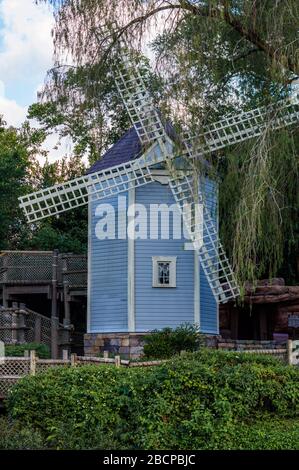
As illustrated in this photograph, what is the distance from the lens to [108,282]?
22.5 m

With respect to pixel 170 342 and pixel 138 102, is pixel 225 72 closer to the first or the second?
pixel 138 102

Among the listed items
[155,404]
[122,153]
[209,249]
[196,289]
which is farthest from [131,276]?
[155,404]

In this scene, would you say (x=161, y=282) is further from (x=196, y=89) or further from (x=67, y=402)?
(x=67, y=402)

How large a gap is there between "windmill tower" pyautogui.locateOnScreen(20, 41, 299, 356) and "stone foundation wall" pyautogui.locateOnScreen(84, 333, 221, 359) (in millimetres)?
23

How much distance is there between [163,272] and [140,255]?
26.0 inches

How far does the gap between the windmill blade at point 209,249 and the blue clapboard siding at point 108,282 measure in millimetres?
1748

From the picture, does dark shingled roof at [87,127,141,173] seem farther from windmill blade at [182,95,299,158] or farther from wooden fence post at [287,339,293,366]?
wooden fence post at [287,339,293,366]

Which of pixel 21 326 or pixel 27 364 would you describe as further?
pixel 21 326

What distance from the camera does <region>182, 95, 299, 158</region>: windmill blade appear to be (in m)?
17.5

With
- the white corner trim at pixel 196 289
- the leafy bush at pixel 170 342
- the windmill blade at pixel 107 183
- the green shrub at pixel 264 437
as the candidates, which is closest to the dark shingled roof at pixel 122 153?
the windmill blade at pixel 107 183

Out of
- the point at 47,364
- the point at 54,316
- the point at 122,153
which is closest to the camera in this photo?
the point at 47,364

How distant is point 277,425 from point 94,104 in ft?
22.8

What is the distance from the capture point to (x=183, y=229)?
73.2ft

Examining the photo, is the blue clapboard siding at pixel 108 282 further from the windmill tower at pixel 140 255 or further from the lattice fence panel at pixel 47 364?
the lattice fence panel at pixel 47 364
